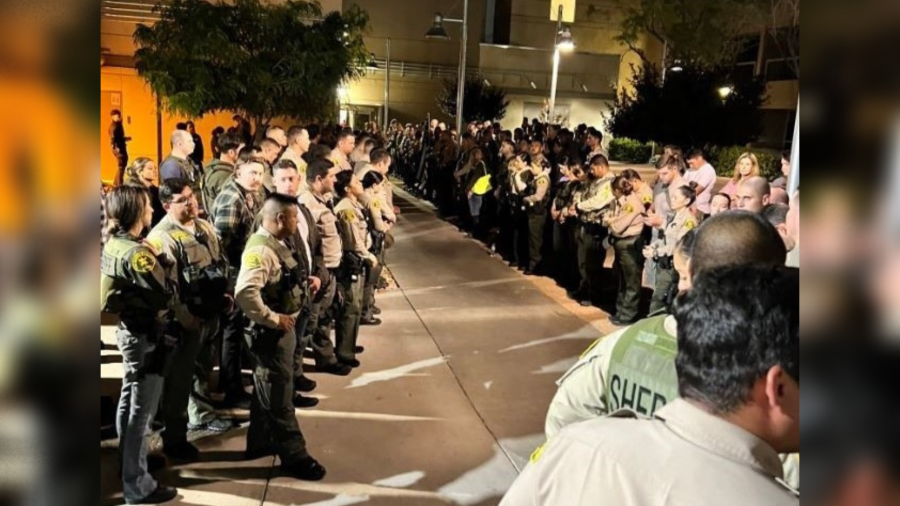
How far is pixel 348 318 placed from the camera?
613cm

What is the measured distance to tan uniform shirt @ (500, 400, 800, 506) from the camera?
111 centimetres

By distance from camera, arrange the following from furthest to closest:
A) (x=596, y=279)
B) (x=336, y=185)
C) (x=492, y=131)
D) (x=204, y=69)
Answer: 1. (x=492, y=131)
2. (x=204, y=69)
3. (x=596, y=279)
4. (x=336, y=185)

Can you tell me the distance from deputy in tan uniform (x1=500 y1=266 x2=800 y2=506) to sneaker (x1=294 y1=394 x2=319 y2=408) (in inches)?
164

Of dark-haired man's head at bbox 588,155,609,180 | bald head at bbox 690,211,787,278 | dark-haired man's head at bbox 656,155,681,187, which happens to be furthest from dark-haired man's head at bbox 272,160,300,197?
dark-haired man's head at bbox 656,155,681,187

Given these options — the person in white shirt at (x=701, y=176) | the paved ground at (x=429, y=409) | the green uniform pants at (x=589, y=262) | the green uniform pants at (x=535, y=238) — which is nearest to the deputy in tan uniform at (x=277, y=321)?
the paved ground at (x=429, y=409)

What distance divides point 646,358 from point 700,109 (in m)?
22.7

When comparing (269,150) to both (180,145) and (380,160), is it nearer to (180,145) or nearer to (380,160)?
(180,145)

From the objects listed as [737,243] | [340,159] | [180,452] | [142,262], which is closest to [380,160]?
[340,159]

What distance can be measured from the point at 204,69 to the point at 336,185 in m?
5.26

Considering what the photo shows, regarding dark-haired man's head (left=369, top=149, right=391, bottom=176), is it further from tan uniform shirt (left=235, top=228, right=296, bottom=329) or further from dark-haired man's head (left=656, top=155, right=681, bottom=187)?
tan uniform shirt (left=235, top=228, right=296, bottom=329)

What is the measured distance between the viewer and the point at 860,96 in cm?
70

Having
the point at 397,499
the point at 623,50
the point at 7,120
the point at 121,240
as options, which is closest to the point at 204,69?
the point at 121,240

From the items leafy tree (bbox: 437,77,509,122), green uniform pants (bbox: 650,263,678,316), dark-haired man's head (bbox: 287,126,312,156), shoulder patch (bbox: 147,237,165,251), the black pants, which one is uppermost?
leafy tree (bbox: 437,77,509,122)

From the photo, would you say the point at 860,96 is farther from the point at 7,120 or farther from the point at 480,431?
the point at 480,431
